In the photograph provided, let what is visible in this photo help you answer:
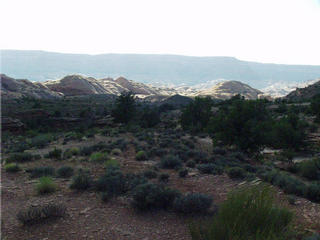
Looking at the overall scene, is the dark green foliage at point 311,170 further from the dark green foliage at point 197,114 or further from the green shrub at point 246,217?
the dark green foliage at point 197,114

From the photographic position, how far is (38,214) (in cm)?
571

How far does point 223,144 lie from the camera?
54.4 ft

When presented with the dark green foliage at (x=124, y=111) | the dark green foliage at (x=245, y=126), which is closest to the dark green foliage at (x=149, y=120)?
the dark green foliage at (x=124, y=111)

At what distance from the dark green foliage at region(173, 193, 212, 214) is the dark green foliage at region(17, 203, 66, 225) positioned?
8.97 feet

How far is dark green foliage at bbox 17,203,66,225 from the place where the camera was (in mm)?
5617

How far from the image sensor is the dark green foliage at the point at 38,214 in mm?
5617

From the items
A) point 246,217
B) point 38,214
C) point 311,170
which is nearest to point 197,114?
point 311,170

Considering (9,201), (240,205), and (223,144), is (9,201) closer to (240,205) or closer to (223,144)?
(240,205)

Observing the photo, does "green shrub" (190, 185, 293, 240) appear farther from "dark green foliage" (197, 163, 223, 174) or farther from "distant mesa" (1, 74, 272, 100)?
"distant mesa" (1, 74, 272, 100)

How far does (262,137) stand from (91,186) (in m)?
10.6

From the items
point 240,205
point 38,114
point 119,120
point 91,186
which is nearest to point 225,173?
point 91,186

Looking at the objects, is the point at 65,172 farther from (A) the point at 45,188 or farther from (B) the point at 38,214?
(B) the point at 38,214

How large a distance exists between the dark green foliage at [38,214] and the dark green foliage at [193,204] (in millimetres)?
A: 2735

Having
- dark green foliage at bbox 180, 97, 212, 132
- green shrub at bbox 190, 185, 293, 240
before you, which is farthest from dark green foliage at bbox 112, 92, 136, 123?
green shrub at bbox 190, 185, 293, 240
